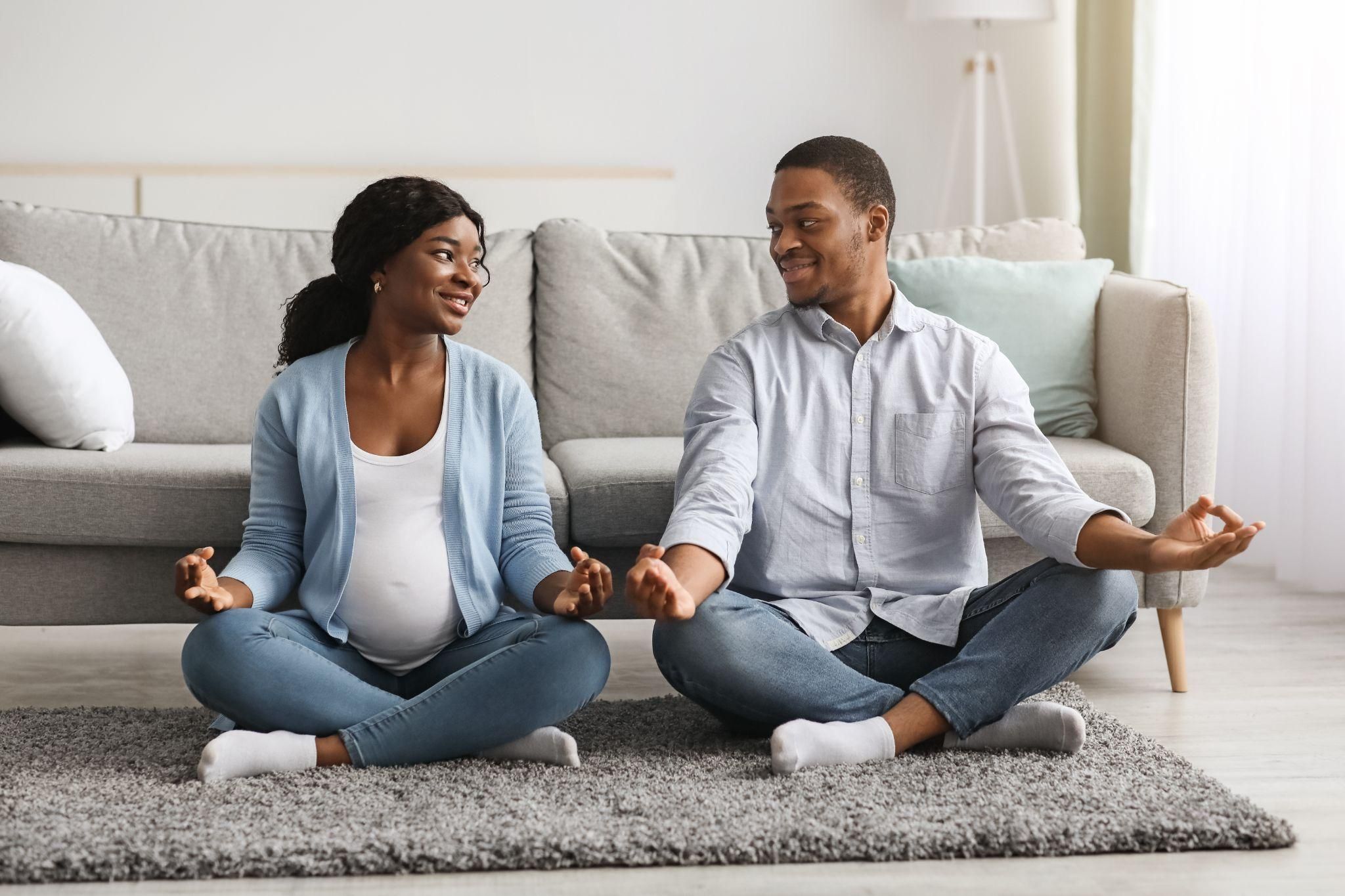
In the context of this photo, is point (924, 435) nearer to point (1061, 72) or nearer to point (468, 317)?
point (468, 317)

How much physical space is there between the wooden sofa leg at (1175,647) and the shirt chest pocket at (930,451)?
582 mm

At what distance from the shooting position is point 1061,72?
4051 millimetres

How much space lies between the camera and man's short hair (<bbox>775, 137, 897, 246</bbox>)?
1.85 metres

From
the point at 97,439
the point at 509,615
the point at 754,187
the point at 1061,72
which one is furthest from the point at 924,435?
the point at 1061,72

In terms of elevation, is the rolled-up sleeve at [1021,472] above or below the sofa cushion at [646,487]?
above

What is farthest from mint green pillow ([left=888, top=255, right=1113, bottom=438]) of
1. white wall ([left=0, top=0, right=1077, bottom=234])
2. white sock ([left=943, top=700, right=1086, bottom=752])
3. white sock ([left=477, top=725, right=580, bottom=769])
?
white wall ([left=0, top=0, right=1077, bottom=234])

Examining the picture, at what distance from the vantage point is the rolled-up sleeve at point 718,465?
65.5 inches

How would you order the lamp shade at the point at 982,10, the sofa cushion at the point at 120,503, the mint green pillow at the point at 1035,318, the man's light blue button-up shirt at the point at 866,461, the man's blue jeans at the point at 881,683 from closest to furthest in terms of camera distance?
the man's blue jeans at the point at 881,683 < the man's light blue button-up shirt at the point at 866,461 < the sofa cushion at the point at 120,503 < the mint green pillow at the point at 1035,318 < the lamp shade at the point at 982,10

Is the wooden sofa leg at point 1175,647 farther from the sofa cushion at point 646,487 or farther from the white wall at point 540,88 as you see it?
the white wall at point 540,88

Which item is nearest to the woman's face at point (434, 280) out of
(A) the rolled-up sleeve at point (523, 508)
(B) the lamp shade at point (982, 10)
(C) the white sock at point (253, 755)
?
(A) the rolled-up sleeve at point (523, 508)

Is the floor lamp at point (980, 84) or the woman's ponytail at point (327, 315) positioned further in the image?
the floor lamp at point (980, 84)

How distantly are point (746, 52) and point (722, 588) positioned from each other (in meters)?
2.54

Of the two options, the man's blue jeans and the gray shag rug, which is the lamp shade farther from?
the gray shag rug

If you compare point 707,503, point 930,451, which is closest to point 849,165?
point 930,451
